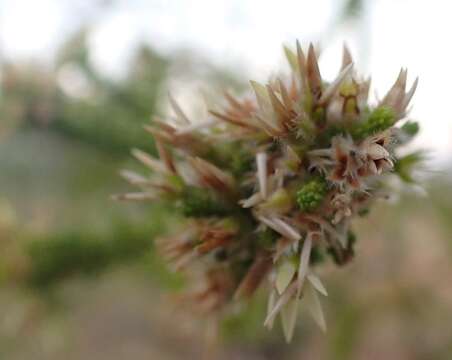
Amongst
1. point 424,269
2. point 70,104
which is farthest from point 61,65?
point 424,269

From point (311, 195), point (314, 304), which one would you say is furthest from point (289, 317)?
point (311, 195)

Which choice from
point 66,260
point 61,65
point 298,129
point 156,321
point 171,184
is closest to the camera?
point 298,129

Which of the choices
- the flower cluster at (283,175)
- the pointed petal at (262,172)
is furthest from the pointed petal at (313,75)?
the pointed petal at (262,172)

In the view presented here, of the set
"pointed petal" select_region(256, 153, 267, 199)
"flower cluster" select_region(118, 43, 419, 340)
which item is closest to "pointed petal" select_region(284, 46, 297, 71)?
"flower cluster" select_region(118, 43, 419, 340)

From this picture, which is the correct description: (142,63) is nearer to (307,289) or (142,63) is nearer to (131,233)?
(131,233)

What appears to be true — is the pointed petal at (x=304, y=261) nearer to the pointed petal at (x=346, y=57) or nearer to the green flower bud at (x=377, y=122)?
the green flower bud at (x=377, y=122)

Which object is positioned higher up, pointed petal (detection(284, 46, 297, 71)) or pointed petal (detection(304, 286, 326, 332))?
pointed petal (detection(284, 46, 297, 71))

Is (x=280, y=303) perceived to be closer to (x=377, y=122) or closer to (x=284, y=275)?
(x=284, y=275)

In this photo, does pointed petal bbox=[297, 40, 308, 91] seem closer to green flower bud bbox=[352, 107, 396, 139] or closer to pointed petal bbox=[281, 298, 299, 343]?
green flower bud bbox=[352, 107, 396, 139]
